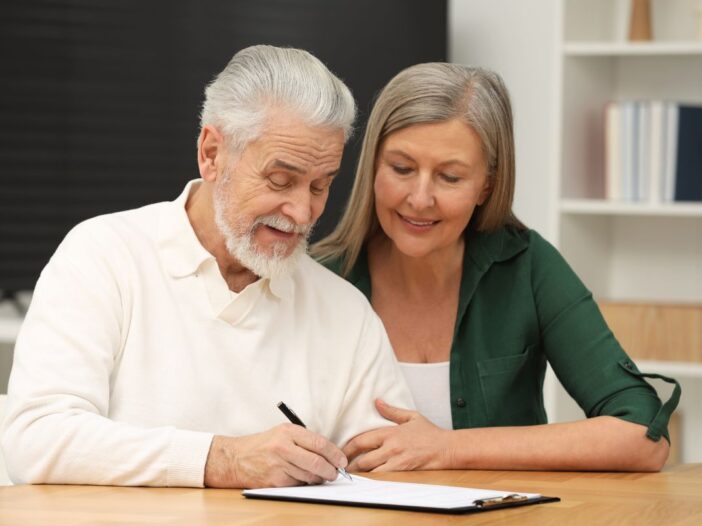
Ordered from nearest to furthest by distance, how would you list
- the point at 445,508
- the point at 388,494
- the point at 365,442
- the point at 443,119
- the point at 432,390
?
the point at 445,508 < the point at 388,494 < the point at 365,442 < the point at 443,119 < the point at 432,390

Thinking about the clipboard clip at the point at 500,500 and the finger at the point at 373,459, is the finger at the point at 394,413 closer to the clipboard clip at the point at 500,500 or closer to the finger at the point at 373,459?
the finger at the point at 373,459

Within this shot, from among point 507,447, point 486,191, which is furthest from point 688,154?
point 507,447

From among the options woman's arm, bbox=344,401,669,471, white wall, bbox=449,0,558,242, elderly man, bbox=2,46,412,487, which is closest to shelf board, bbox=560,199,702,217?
white wall, bbox=449,0,558,242

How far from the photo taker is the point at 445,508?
155cm

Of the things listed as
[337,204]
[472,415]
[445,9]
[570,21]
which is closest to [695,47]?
[570,21]

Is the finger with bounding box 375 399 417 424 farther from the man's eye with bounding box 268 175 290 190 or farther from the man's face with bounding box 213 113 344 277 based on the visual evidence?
the man's eye with bounding box 268 175 290 190

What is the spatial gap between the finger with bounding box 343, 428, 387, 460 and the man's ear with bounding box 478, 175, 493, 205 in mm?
602

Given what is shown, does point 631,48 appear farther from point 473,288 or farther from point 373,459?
point 373,459

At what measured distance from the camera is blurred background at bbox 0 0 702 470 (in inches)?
153

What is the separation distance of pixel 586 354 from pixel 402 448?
466 millimetres

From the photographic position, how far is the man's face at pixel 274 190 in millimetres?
1943

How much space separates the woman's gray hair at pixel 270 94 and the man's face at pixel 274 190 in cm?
2

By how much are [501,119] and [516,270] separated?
306mm

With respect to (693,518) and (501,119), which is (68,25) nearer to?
(501,119)
